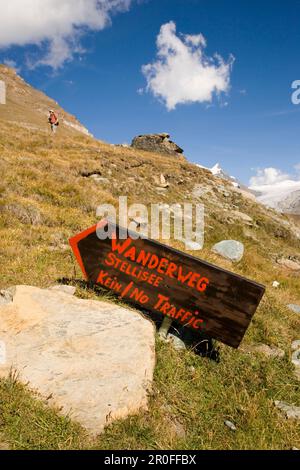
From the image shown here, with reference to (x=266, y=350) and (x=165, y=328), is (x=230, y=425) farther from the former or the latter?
(x=266, y=350)

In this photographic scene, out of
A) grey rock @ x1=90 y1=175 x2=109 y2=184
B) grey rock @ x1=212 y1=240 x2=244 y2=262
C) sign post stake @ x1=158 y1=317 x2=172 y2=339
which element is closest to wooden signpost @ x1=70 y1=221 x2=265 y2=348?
sign post stake @ x1=158 y1=317 x2=172 y2=339

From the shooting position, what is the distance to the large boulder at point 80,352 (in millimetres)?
4094

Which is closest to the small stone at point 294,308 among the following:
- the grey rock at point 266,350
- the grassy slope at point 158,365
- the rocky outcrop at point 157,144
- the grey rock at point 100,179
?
the grassy slope at point 158,365

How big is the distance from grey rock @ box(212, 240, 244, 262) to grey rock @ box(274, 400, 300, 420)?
7337mm

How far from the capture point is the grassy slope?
3830mm

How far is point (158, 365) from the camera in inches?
196

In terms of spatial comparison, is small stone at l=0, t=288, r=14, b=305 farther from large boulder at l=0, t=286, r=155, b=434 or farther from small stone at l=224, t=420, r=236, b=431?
small stone at l=224, t=420, r=236, b=431

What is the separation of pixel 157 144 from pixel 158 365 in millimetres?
33382

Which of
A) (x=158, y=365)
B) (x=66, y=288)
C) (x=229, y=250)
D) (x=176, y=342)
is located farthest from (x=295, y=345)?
(x=229, y=250)

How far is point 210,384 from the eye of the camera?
16.3 ft

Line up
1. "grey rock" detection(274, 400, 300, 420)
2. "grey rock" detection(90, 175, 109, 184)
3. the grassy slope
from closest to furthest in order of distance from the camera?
the grassy slope < "grey rock" detection(274, 400, 300, 420) < "grey rock" detection(90, 175, 109, 184)
